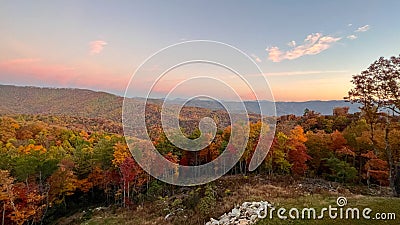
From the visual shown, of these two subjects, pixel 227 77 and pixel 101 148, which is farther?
pixel 101 148

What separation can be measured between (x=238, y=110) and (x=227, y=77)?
2.55 metres

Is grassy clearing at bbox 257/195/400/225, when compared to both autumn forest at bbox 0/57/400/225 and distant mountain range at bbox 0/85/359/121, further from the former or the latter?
distant mountain range at bbox 0/85/359/121

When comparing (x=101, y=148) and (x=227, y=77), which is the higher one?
(x=227, y=77)

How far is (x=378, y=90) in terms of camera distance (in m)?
17.8

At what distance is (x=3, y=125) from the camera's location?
56.4 m

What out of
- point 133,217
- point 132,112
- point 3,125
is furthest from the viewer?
point 3,125

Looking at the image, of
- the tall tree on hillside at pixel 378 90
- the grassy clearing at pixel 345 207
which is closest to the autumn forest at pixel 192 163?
the tall tree on hillside at pixel 378 90

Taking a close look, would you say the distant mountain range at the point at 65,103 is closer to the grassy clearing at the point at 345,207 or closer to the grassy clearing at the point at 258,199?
the grassy clearing at the point at 258,199

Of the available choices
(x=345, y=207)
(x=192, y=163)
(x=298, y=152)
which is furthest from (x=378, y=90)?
(x=192, y=163)

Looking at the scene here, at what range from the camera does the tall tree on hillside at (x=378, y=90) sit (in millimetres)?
16875

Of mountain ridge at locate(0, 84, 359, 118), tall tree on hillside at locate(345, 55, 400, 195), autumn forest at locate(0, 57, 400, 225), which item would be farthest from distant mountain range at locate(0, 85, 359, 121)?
tall tree on hillside at locate(345, 55, 400, 195)

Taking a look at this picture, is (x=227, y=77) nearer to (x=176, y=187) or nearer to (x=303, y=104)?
(x=176, y=187)

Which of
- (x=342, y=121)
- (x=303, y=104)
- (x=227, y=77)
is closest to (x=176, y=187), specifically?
(x=227, y=77)

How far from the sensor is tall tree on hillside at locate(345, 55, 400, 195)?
16875 millimetres
